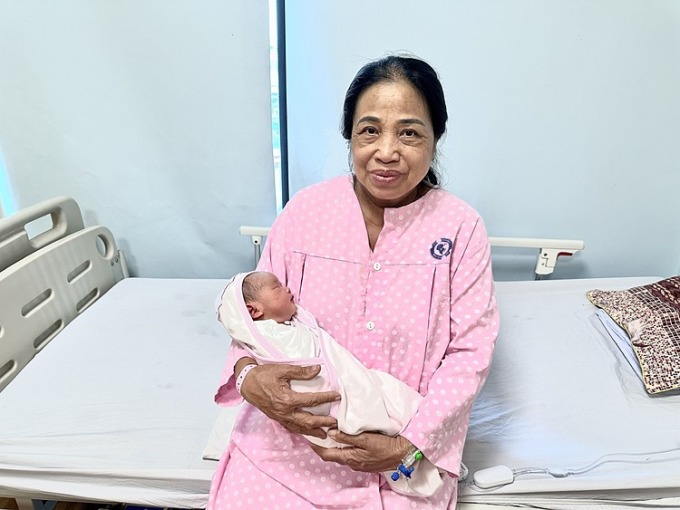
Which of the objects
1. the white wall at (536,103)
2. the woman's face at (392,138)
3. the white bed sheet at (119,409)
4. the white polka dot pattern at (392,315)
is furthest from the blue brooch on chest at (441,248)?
the white wall at (536,103)

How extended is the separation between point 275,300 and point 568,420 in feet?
3.27

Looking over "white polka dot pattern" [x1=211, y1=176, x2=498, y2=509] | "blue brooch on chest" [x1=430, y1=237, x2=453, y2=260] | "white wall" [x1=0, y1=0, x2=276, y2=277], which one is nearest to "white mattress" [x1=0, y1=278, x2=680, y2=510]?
"white polka dot pattern" [x1=211, y1=176, x2=498, y2=509]

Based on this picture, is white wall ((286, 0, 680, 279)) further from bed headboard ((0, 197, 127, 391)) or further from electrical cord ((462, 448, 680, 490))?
electrical cord ((462, 448, 680, 490))

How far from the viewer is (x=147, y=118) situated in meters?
1.93

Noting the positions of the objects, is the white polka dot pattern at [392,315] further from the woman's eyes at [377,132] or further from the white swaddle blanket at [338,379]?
the woman's eyes at [377,132]

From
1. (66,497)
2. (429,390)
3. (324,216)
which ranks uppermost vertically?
(324,216)

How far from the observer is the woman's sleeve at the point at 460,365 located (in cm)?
101

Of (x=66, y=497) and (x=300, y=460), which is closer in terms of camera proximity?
(x=300, y=460)

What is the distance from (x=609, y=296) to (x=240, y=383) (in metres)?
1.59

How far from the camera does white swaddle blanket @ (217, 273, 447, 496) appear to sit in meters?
0.99

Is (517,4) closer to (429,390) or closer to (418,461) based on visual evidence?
(429,390)

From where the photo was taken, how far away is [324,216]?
1221 mm

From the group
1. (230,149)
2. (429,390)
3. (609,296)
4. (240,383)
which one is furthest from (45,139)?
(609,296)

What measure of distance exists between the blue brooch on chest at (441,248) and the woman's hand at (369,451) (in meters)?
0.44
